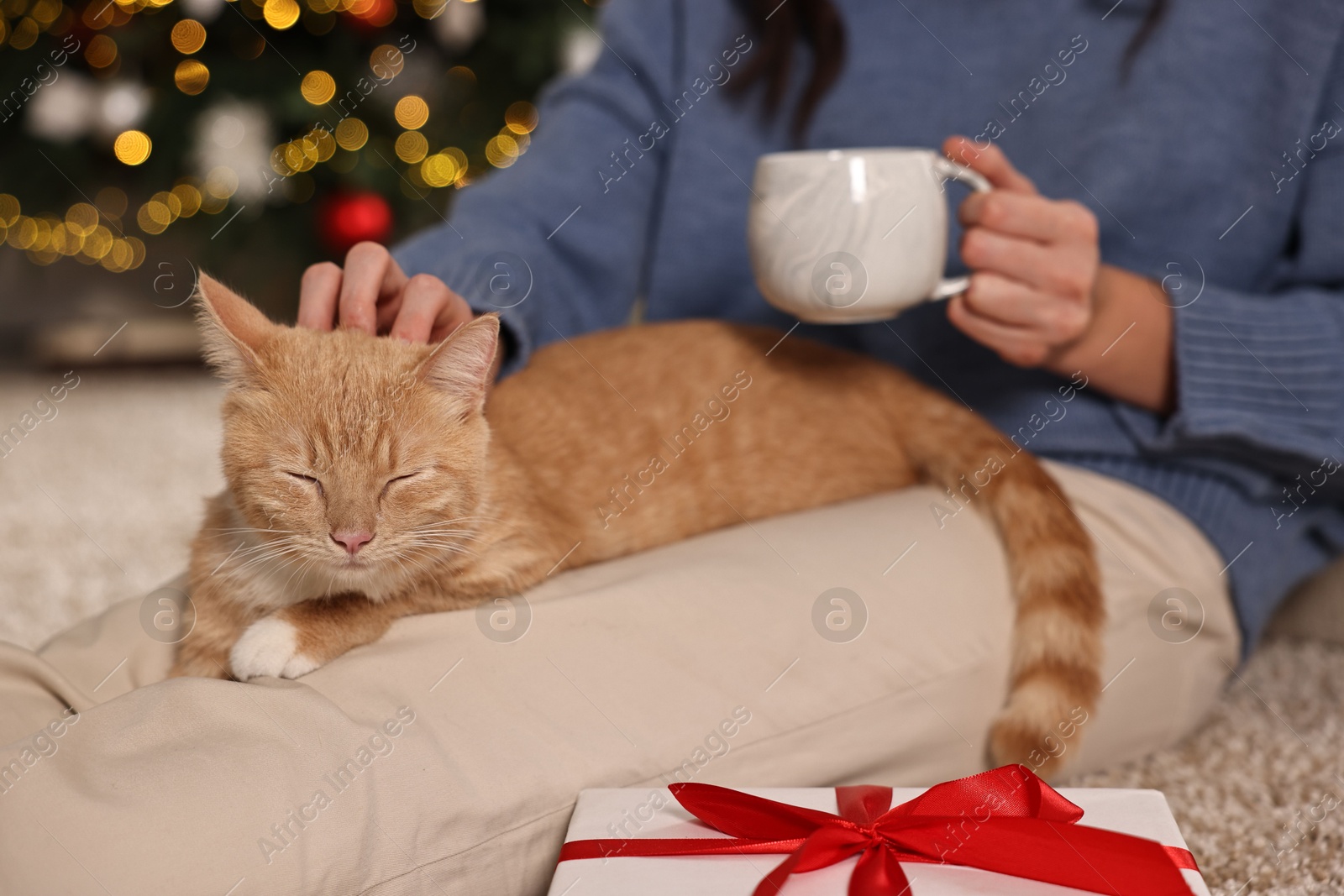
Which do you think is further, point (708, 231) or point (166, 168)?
point (166, 168)

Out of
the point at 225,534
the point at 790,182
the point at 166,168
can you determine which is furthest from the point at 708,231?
the point at 166,168

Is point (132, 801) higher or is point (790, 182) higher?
point (790, 182)

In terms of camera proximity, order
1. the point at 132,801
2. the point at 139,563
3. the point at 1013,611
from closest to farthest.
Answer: the point at 132,801
the point at 1013,611
the point at 139,563

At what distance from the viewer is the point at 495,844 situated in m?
0.81

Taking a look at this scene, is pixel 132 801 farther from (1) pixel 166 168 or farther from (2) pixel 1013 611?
(1) pixel 166 168

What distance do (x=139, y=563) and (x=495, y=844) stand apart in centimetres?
155

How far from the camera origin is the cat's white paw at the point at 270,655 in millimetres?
885

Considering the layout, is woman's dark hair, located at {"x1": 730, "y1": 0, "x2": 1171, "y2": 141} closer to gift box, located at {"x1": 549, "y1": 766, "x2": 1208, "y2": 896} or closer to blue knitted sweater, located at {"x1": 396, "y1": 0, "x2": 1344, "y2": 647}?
blue knitted sweater, located at {"x1": 396, "y1": 0, "x2": 1344, "y2": 647}

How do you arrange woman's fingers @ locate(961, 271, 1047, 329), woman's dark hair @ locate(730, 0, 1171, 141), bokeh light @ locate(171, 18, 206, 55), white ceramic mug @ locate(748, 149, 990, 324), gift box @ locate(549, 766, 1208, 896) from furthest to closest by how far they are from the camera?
bokeh light @ locate(171, 18, 206, 55) < woman's dark hair @ locate(730, 0, 1171, 141) < woman's fingers @ locate(961, 271, 1047, 329) < white ceramic mug @ locate(748, 149, 990, 324) < gift box @ locate(549, 766, 1208, 896)

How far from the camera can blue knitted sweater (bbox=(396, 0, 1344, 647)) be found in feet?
3.88

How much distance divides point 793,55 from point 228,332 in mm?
951

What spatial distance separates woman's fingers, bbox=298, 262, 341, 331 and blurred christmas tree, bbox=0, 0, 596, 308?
1.99m

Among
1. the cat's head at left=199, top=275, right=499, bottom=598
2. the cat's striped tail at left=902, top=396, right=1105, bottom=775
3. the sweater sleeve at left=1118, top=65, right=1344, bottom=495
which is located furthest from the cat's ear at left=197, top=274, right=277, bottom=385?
the sweater sleeve at left=1118, top=65, right=1344, bottom=495

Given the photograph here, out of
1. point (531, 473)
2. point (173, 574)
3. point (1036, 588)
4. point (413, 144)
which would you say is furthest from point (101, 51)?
point (1036, 588)
